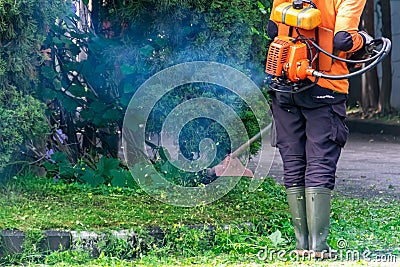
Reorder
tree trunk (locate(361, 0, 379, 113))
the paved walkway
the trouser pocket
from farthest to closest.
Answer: tree trunk (locate(361, 0, 379, 113)) → the paved walkway → the trouser pocket

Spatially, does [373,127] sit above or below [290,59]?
below

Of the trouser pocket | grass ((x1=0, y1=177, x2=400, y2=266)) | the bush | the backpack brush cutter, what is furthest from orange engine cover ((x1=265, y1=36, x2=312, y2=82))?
the bush

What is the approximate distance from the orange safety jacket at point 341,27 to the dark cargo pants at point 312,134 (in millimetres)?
79

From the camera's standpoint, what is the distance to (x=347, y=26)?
5215 mm

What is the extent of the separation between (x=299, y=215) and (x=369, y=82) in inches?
417

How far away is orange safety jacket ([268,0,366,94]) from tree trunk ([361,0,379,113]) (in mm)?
9848

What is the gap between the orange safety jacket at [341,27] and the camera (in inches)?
205

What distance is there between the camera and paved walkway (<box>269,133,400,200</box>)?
865cm

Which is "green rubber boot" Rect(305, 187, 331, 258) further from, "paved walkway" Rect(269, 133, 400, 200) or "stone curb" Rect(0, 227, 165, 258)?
"paved walkway" Rect(269, 133, 400, 200)

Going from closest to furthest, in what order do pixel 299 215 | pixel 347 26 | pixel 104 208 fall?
pixel 347 26 < pixel 299 215 < pixel 104 208

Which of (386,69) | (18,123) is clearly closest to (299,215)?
(18,123)

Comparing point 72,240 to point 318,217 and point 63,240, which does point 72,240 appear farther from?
point 318,217

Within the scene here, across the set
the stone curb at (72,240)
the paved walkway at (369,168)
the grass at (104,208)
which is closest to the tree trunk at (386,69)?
the paved walkway at (369,168)

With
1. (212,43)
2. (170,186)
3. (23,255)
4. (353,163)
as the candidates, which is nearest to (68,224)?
(23,255)
